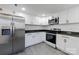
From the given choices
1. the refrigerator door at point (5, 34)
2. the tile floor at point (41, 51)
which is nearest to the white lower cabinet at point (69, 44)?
the tile floor at point (41, 51)

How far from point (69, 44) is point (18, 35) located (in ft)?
6.66

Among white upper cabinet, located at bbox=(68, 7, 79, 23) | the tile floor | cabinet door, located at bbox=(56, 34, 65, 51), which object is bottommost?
the tile floor

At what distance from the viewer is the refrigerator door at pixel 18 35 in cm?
256

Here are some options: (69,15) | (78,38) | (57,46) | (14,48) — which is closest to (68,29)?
(69,15)

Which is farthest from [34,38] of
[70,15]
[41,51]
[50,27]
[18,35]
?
[70,15]

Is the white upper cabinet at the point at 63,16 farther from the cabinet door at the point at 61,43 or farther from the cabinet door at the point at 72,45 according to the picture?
the cabinet door at the point at 72,45

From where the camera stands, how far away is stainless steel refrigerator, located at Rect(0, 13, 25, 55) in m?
2.25

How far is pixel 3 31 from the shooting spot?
2.25 m

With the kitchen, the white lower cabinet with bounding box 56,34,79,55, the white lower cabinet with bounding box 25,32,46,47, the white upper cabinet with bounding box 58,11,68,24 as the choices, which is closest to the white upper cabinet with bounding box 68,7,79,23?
the kitchen

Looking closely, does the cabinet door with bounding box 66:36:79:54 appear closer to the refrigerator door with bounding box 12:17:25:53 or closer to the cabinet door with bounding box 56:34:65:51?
the cabinet door with bounding box 56:34:65:51

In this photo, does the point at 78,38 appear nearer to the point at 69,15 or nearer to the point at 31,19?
the point at 69,15

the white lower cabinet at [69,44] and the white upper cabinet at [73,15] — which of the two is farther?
the white upper cabinet at [73,15]

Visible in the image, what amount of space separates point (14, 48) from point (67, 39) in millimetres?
2096

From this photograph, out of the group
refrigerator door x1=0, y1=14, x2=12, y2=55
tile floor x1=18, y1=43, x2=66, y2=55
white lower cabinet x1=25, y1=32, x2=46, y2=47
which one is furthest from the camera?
white lower cabinet x1=25, y1=32, x2=46, y2=47
